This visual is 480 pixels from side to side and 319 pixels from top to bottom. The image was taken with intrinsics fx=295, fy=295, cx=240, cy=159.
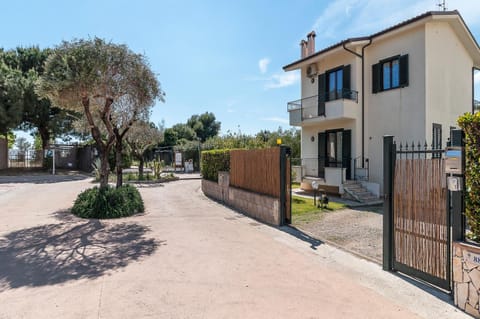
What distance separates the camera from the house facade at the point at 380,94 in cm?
1242

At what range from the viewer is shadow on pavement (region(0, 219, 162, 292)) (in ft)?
15.6

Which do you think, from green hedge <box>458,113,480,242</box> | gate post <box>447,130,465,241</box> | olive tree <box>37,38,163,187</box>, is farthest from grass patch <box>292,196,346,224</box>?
olive tree <box>37,38,163,187</box>

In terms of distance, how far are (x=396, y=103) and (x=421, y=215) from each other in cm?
1013

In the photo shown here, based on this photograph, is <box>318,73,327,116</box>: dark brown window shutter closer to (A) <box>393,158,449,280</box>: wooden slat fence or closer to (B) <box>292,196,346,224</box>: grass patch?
(B) <box>292,196,346,224</box>: grass patch

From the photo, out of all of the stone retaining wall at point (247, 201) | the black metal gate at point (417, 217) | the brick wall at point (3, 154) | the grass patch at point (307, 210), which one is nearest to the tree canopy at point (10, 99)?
the brick wall at point (3, 154)

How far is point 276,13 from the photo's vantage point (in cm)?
1205

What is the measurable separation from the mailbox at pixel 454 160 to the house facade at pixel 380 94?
9.51 m

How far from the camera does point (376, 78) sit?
1395 cm

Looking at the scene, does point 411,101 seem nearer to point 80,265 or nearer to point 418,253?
point 418,253

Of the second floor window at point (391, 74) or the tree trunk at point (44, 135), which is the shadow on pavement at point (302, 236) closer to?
the second floor window at point (391, 74)

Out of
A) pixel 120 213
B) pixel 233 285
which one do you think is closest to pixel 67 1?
pixel 120 213

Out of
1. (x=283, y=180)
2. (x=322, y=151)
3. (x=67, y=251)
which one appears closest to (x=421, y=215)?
(x=283, y=180)

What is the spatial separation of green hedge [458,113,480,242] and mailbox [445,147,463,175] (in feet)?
0.37

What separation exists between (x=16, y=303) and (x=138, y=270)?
167 cm
